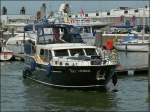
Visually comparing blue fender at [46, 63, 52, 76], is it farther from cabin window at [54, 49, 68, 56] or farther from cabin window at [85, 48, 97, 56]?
cabin window at [85, 48, 97, 56]

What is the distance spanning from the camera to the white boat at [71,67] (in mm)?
29141

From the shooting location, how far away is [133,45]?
6725 centimetres

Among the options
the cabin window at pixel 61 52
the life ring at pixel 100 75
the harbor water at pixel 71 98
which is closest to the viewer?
the harbor water at pixel 71 98

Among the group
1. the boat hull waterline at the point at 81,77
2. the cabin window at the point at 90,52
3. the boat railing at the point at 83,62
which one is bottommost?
the boat hull waterline at the point at 81,77

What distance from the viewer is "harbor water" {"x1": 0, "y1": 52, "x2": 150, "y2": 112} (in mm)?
25141

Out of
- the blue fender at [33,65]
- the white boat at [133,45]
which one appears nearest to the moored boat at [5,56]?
the blue fender at [33,65]

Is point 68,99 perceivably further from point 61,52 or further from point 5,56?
point 5,56

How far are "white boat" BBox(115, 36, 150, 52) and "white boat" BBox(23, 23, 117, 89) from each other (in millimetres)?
33673

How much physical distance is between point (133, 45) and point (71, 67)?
39.1 metres

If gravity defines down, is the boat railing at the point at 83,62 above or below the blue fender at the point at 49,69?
above

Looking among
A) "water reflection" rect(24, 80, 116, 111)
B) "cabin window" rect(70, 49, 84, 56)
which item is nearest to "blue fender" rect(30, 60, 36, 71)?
"water reflection" rect(24, 80, 116, 111)

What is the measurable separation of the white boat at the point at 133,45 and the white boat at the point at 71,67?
33.7 m

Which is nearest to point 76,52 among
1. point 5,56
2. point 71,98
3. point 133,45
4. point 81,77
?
point 81,77

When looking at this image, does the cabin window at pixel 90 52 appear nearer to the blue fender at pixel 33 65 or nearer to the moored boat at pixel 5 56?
the blue fender at pixel 33 65
